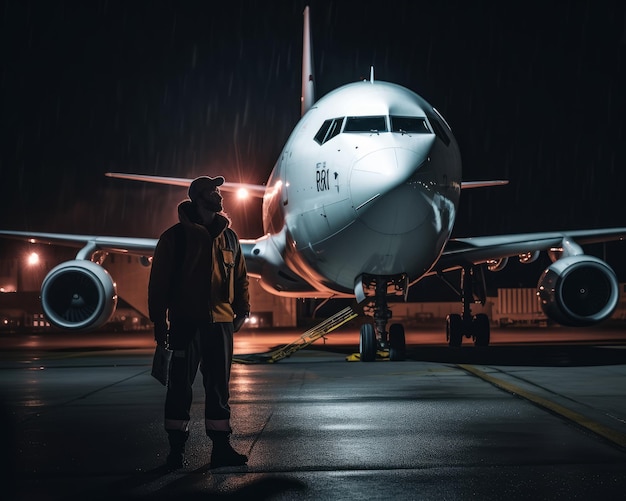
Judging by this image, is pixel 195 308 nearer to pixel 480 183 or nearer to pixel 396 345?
pixel 396 345

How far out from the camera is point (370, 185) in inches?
476

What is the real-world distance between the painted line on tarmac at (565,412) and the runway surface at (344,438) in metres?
0.02

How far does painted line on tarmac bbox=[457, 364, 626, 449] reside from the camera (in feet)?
19.3

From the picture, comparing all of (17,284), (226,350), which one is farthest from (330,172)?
(17,284)

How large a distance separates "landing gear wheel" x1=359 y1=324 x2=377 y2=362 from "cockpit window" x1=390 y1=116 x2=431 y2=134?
323cm

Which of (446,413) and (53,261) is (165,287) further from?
(53,261)

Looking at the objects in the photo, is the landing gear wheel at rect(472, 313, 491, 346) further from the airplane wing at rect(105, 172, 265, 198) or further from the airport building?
the airport building

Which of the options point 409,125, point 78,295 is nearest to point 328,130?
point 409,125

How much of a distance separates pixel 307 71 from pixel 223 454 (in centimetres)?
2143

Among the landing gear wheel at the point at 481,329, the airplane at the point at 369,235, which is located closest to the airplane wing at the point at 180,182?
the airplane at the point at 369,235

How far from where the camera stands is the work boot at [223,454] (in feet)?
16.9

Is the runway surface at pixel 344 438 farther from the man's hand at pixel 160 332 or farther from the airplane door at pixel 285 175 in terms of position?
the airplane door at pixel 285 175

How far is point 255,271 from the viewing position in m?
18.3

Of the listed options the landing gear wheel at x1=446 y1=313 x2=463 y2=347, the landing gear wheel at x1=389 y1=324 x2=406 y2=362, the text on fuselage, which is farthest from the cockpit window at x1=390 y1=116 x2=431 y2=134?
the landing gear wheel at x1=446 y1=313 x2=463 y2=347
